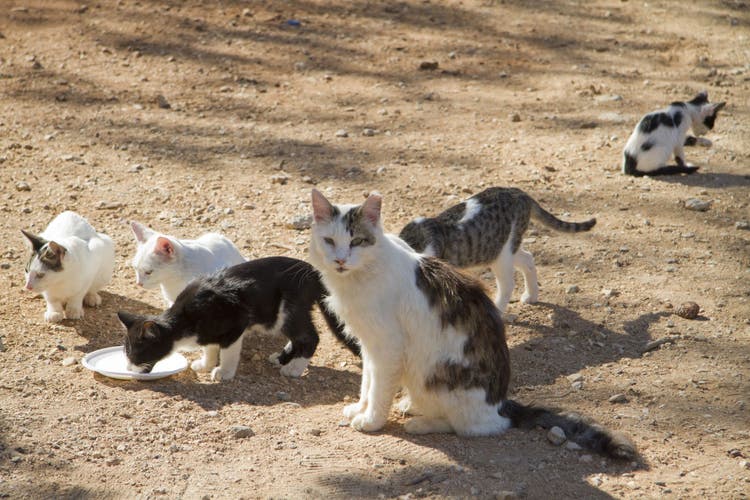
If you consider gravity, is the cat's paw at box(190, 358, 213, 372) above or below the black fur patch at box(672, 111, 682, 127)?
below

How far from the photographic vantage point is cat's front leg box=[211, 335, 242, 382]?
6039mm

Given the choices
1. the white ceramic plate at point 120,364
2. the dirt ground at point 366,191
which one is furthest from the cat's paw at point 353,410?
the white ceramic plate at point 120,364

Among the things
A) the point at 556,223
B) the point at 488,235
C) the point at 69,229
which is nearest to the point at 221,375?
the point at 69,229

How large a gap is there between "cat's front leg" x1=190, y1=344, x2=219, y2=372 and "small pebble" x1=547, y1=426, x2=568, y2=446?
96.9 inches

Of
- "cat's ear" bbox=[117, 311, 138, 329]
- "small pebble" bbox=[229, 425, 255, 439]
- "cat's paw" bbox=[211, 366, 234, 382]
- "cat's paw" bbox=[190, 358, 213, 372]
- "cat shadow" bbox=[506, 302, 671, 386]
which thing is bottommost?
"cat's paw" bbox=[190, 358, 213, 372]

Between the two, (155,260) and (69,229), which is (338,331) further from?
(69,229)

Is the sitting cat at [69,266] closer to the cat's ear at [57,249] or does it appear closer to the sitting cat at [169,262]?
the cat's ear at [57,249]

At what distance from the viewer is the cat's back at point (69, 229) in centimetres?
699

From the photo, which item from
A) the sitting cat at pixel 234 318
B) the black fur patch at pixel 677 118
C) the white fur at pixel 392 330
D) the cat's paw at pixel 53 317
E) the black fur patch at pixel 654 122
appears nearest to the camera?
the white fur at pixel 392 330

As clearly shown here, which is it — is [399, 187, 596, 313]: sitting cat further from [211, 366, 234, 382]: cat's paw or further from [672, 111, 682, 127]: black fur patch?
[672, 111, 682, 127]: black fur patch

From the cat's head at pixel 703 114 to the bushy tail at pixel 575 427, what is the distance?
577cm

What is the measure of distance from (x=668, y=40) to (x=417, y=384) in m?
9.28

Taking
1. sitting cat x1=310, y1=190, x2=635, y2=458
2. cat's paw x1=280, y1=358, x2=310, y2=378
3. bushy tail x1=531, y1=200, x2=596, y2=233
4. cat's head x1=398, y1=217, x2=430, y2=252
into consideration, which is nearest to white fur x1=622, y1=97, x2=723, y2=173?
bushy tail x1=531, y1=200, x2=596, y2=233

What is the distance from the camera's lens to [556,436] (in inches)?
198
